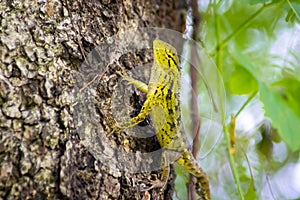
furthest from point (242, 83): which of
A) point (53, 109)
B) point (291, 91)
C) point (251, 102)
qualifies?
point (53, 109)

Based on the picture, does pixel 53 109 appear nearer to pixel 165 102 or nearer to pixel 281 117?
pixel 165 102

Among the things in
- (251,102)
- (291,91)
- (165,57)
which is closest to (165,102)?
(165,57)

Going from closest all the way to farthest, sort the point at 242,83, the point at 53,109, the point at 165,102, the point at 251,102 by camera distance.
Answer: the point at 53,109 → the point at 165,102 → the point at 242,83 → the point at 251,102

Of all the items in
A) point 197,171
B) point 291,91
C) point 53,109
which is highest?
point 291,91

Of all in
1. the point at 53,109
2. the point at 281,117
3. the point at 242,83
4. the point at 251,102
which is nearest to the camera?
the point at 53,109

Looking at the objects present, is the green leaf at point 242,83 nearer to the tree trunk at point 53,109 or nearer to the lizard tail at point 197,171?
the lizard tail at point 197,171

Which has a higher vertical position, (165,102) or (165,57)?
(165,57)

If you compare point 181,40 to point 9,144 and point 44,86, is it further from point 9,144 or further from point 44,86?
point 9,144

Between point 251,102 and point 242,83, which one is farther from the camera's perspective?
point 251,102

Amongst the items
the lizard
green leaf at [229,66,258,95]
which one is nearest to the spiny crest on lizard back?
the lizard

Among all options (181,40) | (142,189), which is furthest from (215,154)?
(142,189)
